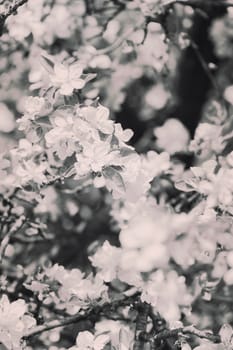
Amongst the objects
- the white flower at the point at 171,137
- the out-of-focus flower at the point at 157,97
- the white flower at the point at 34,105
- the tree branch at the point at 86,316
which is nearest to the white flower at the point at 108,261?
the tree branch at the point at 86,316

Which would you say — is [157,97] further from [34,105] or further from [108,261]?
[34,105]

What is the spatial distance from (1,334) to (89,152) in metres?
0.55

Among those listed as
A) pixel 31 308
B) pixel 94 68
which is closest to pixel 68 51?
pixel 94 68

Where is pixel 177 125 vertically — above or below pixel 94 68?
below

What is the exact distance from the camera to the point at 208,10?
337 centimetres

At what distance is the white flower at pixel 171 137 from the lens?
2.40 metres

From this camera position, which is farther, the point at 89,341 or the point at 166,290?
the point at 89,341

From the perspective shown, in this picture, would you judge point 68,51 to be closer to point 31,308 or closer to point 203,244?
point 31,308

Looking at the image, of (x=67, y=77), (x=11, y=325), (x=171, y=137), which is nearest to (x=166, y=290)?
(x=11, y=325)

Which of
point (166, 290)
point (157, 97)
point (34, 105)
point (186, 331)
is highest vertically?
point (34, 105)

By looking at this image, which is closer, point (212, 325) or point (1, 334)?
point (1, 334)

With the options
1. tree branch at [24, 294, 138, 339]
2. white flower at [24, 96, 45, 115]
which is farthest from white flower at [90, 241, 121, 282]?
white flower at [24, 96, 45, 115]

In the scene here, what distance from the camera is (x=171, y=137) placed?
2.73m

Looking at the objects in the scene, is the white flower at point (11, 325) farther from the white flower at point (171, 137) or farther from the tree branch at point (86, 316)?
the white flower at point (171, 137)
